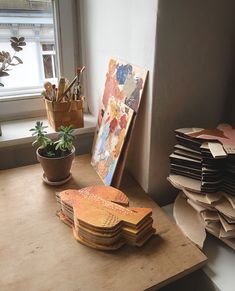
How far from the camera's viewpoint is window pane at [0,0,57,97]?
3.41ft

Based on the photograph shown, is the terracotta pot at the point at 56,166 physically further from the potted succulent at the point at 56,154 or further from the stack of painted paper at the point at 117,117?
the stack of painted paper at the point at 117,117

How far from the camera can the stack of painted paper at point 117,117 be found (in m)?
0.84

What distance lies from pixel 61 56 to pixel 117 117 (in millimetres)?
413

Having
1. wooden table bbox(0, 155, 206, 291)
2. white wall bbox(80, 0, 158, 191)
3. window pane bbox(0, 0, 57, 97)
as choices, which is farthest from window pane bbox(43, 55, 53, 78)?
wooden table bbox(0, 155, 206, 291)

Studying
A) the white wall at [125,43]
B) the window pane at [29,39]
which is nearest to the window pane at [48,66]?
the window pane at [29,39]

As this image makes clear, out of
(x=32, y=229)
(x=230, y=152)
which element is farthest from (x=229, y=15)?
(x=32, y=229)

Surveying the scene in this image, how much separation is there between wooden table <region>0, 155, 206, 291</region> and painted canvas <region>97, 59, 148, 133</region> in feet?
1.05

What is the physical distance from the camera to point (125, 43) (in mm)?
859

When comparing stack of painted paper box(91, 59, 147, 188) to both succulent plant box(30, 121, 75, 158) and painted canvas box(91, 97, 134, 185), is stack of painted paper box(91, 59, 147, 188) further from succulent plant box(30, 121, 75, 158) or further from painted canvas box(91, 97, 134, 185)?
succulent plant box(30, 121, 75, 158)

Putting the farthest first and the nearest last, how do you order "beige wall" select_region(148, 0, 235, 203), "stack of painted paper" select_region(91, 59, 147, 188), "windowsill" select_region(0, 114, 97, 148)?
1. "windowsill" select_region(0, 114, 97, 148)
2. "stack of painted paper" select_region(91, 59, 147, 188)
3. "beige wall" select_region(148, 0, 235, 203)

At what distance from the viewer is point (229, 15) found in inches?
30.7

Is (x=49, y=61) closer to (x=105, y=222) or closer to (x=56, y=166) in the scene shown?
(x=56, y=166)

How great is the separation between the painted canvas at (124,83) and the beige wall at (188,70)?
6 centimetres

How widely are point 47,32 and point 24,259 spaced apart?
857 mm
